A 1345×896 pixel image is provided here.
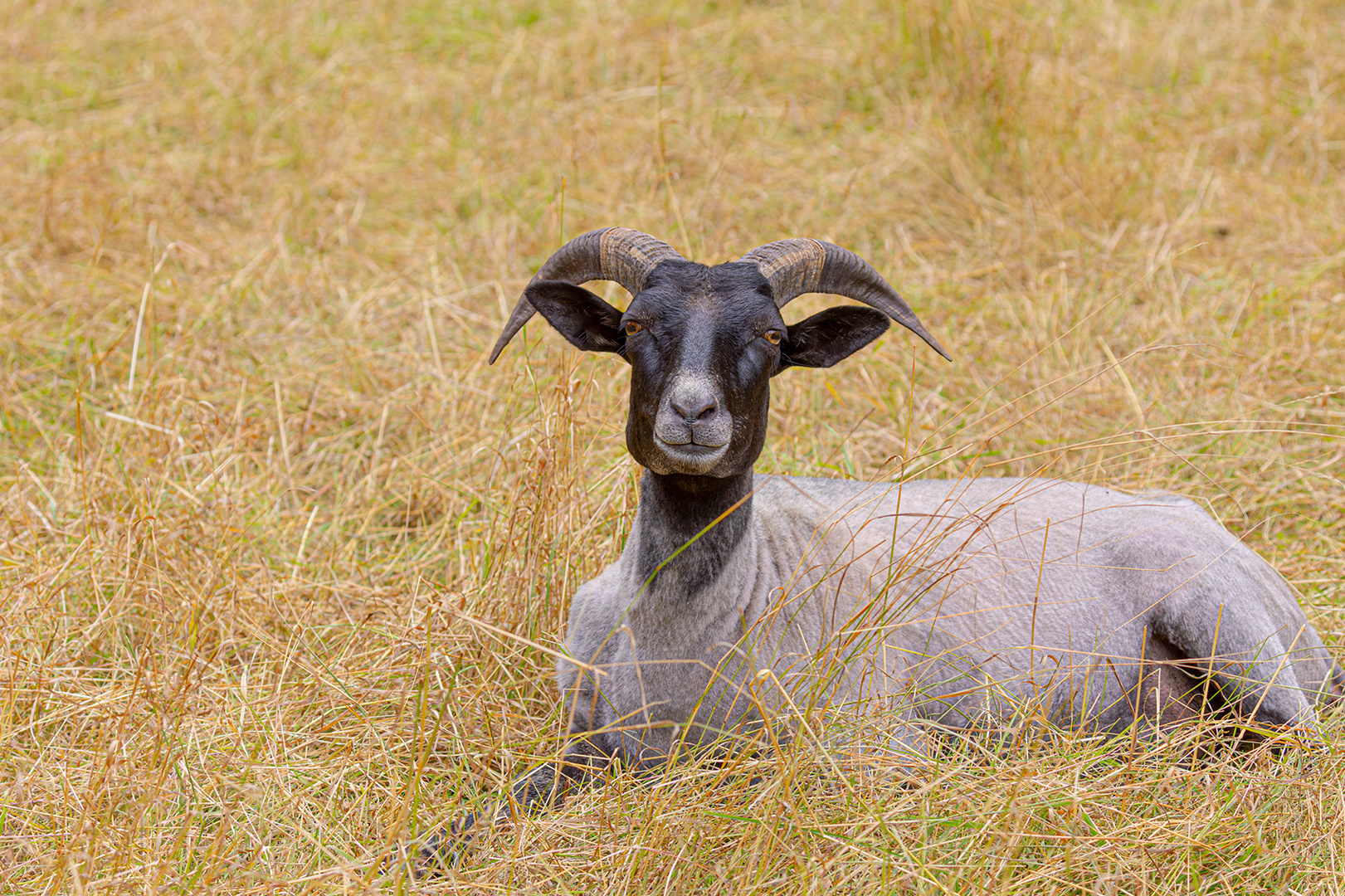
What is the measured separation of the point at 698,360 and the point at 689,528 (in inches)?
24.6

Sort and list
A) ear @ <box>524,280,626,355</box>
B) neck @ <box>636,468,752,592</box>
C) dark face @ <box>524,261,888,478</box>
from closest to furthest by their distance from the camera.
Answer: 1. dark face @ <box>524,261,888,478</box>
2. neck @ <box>636,468,752,592</box>
3. ear @ <box>524,280,626,355</box>

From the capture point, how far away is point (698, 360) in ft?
11.9

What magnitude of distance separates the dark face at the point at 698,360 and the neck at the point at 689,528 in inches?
5.1

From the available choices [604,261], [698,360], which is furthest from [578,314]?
[698,360]

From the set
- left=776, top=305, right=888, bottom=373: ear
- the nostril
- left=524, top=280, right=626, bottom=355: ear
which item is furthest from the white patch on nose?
left=776, top=305, right=888, bottom=373: ear

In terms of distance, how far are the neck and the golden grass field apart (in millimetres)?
639

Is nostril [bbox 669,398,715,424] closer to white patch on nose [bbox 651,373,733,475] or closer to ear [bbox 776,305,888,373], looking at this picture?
white patch on nose [bbox 651,373,733,475]

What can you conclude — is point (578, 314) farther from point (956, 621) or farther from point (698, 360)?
point (956, 621)

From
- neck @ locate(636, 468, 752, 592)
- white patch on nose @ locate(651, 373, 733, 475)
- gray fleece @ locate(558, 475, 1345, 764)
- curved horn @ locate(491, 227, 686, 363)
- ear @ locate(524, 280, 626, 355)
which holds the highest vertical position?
curved horn @ locate(491, 227, 686, 363)

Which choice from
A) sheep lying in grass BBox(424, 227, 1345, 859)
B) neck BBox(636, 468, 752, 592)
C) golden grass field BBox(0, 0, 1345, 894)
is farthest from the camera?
neck BBox(636, 468, 752, 592)

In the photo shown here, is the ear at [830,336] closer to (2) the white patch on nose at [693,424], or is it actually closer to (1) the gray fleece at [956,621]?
(1) the gray fleece at [956,621]

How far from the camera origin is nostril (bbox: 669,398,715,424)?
11.4 feet

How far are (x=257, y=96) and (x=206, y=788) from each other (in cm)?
687

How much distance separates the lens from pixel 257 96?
30.1ft
